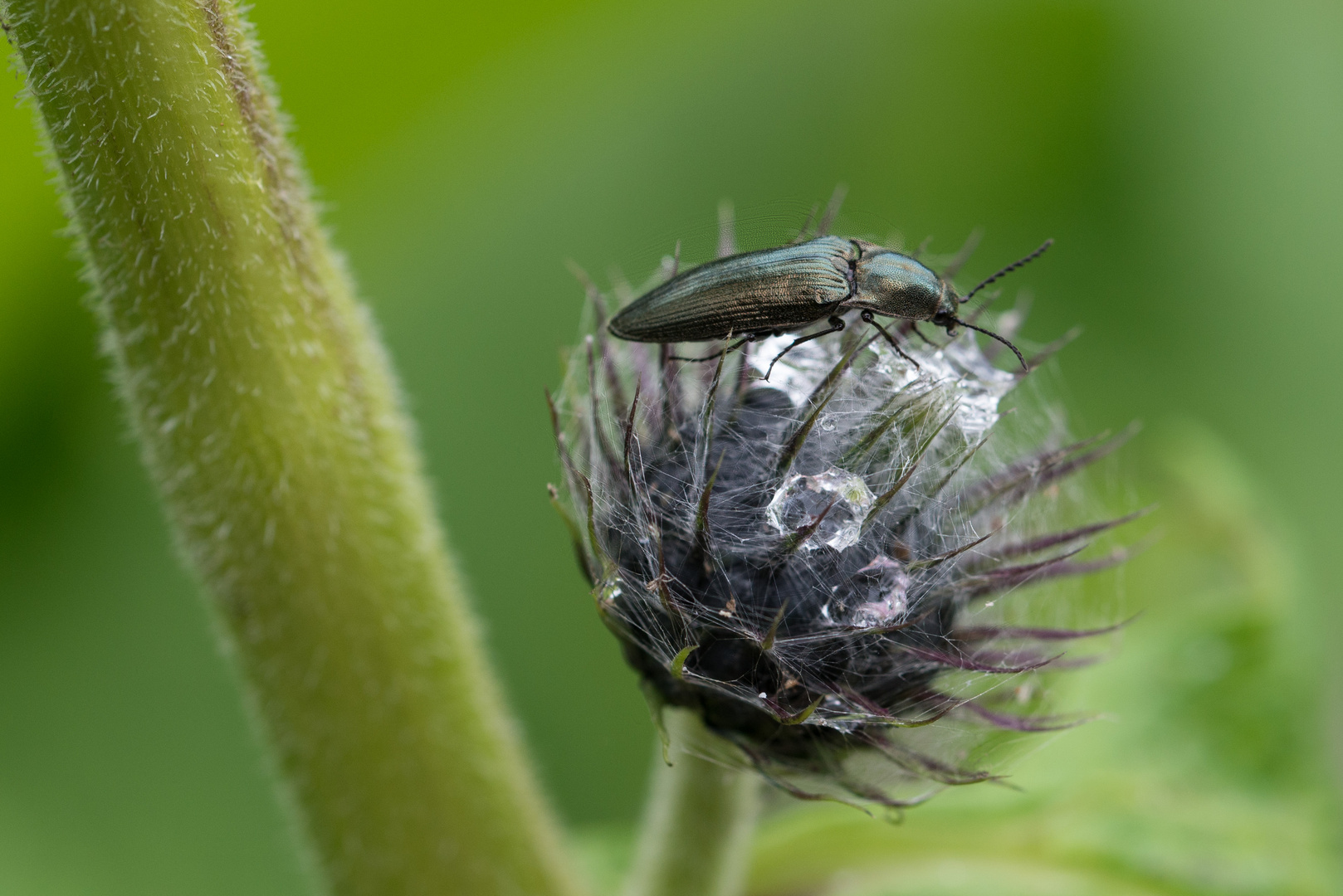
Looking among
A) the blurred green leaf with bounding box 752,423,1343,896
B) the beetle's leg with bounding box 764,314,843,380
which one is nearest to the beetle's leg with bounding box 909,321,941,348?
the beetle's leg with bounding box 764,314,843,380

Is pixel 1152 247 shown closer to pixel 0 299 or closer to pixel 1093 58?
pixel 1093 58

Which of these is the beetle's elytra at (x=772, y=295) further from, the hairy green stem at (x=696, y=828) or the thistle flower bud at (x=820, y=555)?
the hairy green stem at (x=696, y=828)

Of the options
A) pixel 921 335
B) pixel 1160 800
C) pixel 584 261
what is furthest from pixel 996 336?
pixel 584 261

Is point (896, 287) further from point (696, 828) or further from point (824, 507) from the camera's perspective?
point (696, 828)

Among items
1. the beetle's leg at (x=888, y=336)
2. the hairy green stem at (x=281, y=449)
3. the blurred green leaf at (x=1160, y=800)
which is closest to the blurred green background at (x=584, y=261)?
the blurred green leaf at (x=1160, y=800)

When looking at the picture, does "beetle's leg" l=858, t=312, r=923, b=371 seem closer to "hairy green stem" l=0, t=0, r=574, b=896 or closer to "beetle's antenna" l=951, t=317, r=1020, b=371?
"beetle's antenna" l=951, t=317, r=1020, b=371

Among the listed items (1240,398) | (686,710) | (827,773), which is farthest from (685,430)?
(1240,398)
